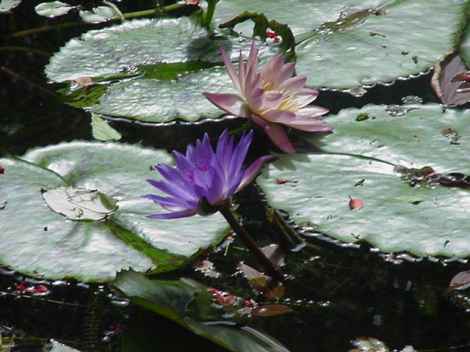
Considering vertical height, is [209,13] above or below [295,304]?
above

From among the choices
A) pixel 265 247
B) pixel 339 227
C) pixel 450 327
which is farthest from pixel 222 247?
pixel 450 327

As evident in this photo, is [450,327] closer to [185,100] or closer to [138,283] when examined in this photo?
[138,283]

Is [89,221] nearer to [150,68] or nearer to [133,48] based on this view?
[150,68]

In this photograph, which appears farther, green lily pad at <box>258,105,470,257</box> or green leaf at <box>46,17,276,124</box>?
green leaf at <box>46,17,276,124</box>

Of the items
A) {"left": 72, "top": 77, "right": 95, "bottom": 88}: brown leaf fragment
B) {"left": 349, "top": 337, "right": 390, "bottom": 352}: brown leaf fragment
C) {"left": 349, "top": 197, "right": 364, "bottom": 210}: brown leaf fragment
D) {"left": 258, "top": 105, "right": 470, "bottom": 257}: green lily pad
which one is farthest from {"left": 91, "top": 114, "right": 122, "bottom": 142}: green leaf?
{"left": 349, "top": 337, "right": 390, "bottom": 352}: brown leaf fragment

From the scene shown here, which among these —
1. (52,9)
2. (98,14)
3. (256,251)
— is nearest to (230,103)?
(256,251)

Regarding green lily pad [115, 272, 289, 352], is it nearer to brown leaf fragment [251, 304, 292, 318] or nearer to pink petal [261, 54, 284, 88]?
brown leaf fragment [251, 304, 292, 318]
